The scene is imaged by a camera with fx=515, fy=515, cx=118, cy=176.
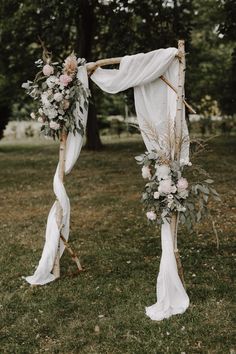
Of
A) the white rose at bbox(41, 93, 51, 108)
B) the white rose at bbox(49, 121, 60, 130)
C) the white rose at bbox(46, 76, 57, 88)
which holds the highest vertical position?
the white rose at bbox(46, 76, 57, 88)

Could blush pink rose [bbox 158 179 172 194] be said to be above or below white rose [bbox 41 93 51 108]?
below

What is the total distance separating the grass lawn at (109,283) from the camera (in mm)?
5609

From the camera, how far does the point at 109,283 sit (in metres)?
7.27

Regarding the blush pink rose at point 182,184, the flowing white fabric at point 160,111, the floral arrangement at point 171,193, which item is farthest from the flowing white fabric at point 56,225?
the blush pink rose at point 182,184

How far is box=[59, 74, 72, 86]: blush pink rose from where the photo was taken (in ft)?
23.4

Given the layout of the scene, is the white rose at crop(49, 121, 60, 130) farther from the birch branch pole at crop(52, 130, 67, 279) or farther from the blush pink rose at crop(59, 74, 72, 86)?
the blush pink rose at crop(59, 74, 72, 86)

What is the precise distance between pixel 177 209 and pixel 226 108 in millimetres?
16491

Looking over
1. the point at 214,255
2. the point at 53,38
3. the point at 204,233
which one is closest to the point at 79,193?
the point at 204,233

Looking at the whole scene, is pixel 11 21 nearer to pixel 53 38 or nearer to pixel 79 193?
pixel 53 38

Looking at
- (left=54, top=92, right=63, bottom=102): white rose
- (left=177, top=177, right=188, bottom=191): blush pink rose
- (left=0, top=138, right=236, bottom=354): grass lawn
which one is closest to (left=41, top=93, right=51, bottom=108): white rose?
(left=54, top=92, right=63, bottom=102): white rose

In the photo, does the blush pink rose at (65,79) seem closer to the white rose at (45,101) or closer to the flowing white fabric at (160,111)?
the white rose at (45,101)

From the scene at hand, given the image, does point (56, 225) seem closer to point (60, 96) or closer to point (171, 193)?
point (60, 96)

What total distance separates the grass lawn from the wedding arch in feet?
0.91

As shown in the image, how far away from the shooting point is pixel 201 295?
21.8ft
